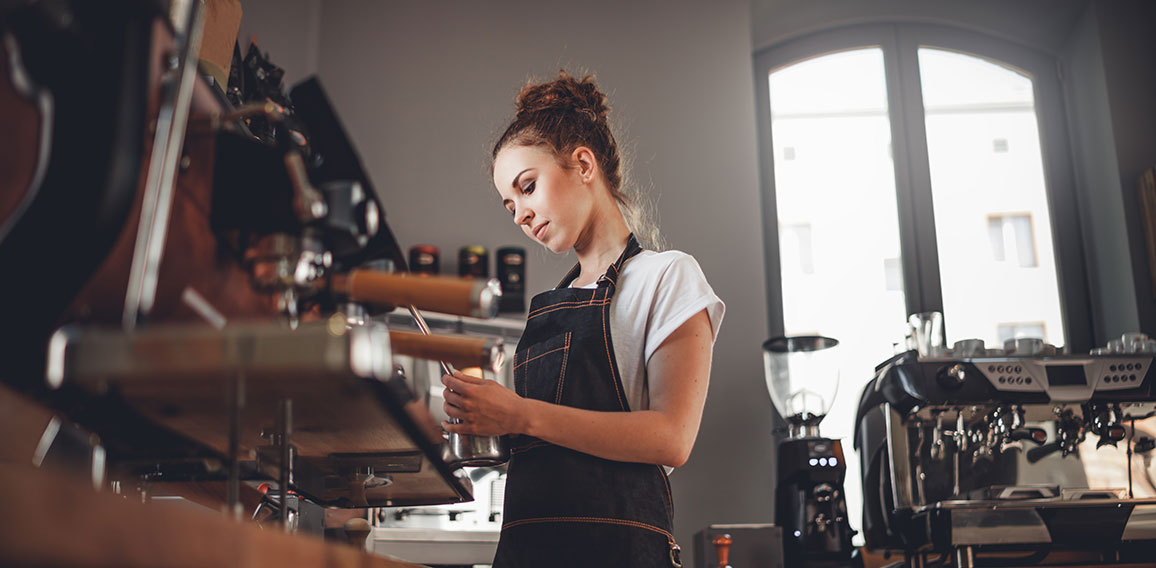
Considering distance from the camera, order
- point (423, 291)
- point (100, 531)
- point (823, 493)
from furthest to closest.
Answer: point (823, 493) → point (423, 291) → point (100, 531)

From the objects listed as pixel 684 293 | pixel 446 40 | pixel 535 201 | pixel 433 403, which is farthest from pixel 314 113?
pixel 684 293

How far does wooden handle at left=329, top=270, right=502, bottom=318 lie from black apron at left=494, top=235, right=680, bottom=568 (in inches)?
20.0

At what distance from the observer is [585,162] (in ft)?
5.05

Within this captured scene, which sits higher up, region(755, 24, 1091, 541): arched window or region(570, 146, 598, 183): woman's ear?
region(755, 24, 1091, 541): arched window

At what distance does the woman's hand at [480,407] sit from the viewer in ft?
3.48

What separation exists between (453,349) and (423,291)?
0.24 ft

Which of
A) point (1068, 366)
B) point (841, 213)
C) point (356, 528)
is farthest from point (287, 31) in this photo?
point (356, 528)

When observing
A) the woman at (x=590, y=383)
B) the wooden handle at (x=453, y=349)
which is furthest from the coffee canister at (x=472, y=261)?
the wooden handle at (x=453, y=349)

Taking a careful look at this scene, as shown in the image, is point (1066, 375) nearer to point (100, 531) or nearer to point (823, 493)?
point (823, 493)

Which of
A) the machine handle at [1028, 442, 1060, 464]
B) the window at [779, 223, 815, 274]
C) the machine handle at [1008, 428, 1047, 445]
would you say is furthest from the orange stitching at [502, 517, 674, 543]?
the window at [779, 223, 815, 274]

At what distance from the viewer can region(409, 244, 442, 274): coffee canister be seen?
3.44m

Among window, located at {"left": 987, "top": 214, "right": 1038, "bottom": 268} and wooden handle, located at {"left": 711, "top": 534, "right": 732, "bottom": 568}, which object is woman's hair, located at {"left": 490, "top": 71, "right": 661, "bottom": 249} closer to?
wooden handle, located at {"left": 711, "top": 534, "right": 732, "bottom": 568}

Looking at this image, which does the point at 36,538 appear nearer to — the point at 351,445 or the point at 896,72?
the point at 351,445

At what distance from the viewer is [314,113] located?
2.94 meters
